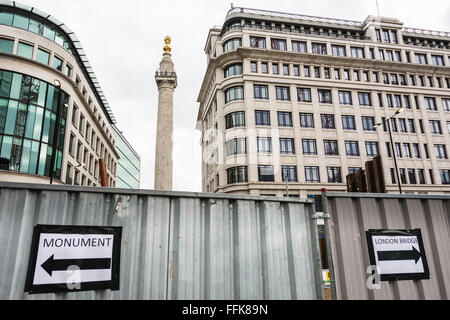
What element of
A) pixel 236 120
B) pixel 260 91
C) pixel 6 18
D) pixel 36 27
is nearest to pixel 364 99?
pixel 260 91

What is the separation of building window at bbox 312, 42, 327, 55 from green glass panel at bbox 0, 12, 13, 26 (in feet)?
120

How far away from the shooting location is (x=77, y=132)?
1454 inches

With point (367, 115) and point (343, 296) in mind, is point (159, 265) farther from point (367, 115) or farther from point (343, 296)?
point (367, 115)

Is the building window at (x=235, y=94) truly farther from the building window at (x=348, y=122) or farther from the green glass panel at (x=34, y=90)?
the green glass panel at (x=34, y=90)

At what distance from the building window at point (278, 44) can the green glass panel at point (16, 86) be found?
98.9ft

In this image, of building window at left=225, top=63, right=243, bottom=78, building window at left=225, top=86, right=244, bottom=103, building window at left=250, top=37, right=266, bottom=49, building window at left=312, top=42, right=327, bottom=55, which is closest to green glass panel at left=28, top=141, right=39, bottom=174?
building window at left=225, top=86, right=244, bottom=103

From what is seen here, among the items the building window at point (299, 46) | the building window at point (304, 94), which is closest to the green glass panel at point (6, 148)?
the building window at point (304, 94)

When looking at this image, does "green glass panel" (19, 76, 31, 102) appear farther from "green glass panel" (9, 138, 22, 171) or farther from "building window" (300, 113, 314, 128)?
"building window" (300, 113, 314, 128)

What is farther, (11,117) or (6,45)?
(6,45)

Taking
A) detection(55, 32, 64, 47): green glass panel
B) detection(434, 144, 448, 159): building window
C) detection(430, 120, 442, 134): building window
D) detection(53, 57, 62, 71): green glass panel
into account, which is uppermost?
detection(55, 32, 64, 47): green glass panel

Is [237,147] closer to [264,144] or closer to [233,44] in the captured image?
[264,144]

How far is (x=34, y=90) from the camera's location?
30.0 meters

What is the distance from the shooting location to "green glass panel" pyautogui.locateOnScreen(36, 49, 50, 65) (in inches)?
1212

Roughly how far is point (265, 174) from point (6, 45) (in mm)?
30215
